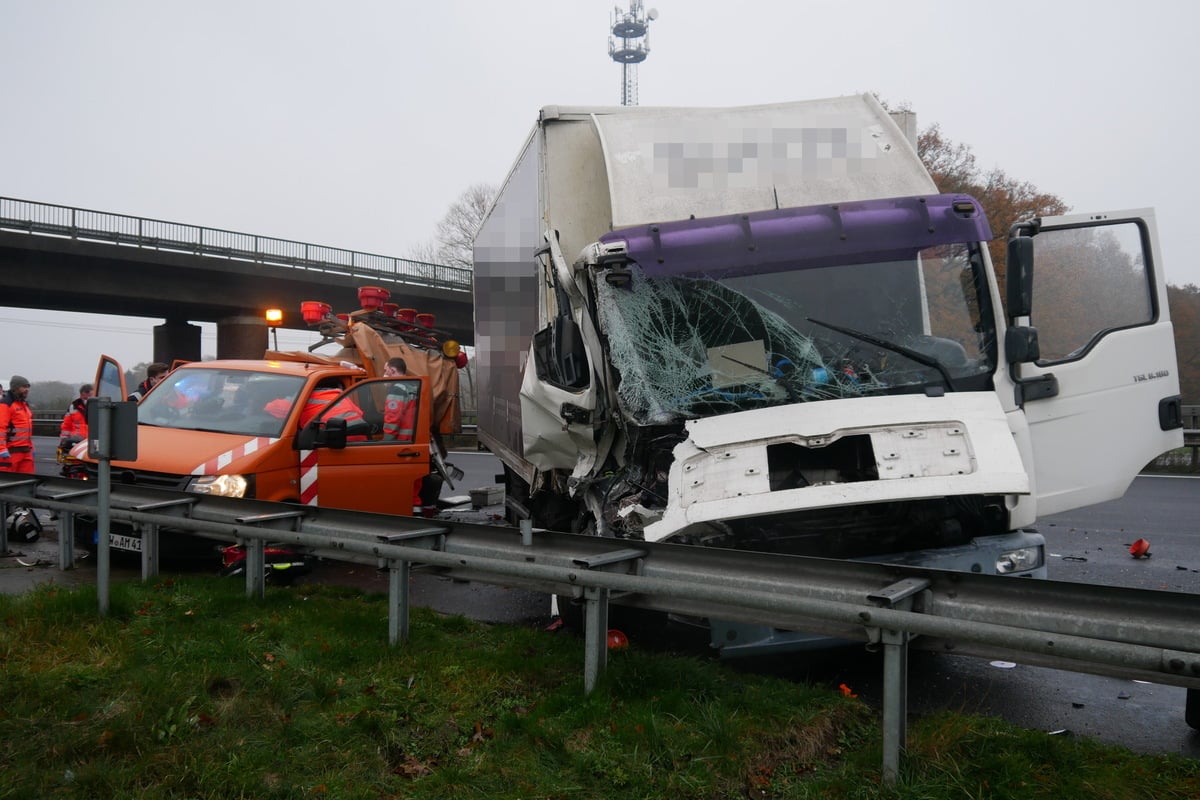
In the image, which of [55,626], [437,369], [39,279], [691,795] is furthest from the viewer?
[39,279]

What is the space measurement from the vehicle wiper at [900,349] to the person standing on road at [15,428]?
9.20 metres

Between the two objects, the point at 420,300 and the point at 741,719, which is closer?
the point at 741,719

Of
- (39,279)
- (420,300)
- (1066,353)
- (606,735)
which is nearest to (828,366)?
(1066,353)

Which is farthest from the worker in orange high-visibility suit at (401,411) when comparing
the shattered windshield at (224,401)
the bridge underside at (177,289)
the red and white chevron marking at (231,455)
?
the bridge underside at (177,289)

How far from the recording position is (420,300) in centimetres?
3788

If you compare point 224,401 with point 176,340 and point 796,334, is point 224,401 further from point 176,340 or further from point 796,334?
point 176,340

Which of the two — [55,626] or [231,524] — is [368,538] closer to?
[231,524]

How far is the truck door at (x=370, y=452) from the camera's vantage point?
7852 mm

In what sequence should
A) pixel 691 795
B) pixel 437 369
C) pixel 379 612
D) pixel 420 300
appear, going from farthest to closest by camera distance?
pixel 420 300, pixel 437 369, pixel 379 612, pixel 691 795

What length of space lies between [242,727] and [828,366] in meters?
3.43

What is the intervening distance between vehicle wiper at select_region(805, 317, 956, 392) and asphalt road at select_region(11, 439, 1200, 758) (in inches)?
64.8

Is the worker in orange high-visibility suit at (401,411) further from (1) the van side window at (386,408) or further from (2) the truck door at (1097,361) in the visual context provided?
(2) the truck door at (1097,361)

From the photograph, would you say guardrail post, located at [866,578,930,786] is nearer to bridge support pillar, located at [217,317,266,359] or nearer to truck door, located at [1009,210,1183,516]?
truck door, located at [1009,210,1183,516]

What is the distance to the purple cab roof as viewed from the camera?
17.4 ft
